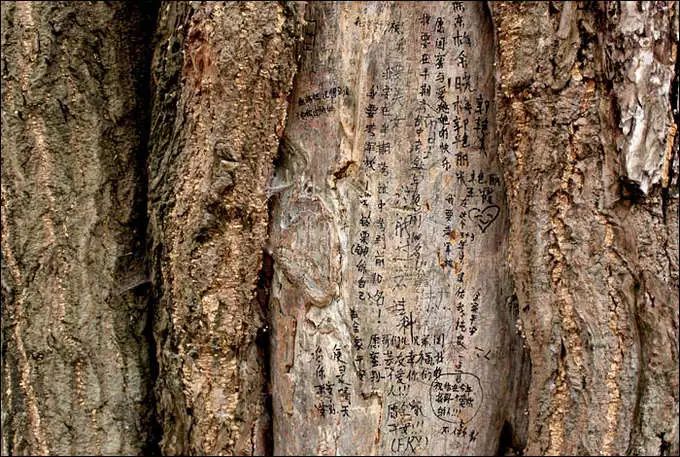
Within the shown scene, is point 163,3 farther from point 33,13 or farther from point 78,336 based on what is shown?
point 78,336

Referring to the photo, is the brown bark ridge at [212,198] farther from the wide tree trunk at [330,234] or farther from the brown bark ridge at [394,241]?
the brown bark ridge at [394,241]

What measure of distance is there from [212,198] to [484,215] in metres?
0.71

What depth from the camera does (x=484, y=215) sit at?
69.4 inches

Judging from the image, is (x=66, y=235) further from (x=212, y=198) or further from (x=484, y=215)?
(x=484, y=215)

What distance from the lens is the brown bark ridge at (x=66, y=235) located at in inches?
68.4

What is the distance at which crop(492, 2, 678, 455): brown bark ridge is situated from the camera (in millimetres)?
1578

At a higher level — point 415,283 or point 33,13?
point 33,13

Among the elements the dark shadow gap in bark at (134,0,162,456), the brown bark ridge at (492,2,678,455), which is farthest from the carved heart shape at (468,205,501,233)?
the dark shadow gap in bark at (134,0,162,456)

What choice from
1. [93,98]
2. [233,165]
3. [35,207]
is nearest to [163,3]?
[93,98]

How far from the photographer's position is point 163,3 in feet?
5.86

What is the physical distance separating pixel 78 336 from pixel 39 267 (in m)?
0.21

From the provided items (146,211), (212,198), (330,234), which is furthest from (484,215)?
(146,211)

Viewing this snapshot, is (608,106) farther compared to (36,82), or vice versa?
(36,82)

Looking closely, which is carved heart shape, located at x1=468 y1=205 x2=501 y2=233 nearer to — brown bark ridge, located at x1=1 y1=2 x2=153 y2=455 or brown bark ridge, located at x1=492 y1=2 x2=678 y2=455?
brown bark ridge, located at x1=492 y1=2 x2=678 y2=455
